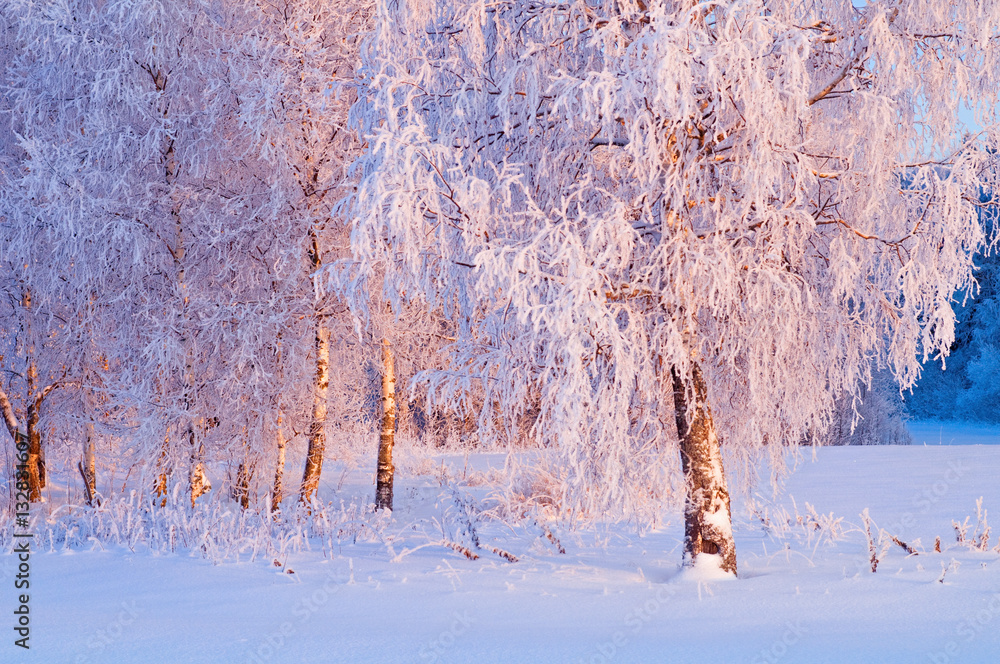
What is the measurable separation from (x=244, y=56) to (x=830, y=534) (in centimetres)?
783

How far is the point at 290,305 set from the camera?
9836mm

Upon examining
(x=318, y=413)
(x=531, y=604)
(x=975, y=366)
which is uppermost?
(x=975, y=366)

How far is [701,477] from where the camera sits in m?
6.30

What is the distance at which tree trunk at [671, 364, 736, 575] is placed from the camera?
20.5ft

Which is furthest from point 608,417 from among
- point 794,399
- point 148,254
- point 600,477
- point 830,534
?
point 148,254

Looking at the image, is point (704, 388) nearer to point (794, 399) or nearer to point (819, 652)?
point (794, 399)

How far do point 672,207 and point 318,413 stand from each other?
18.6ft
